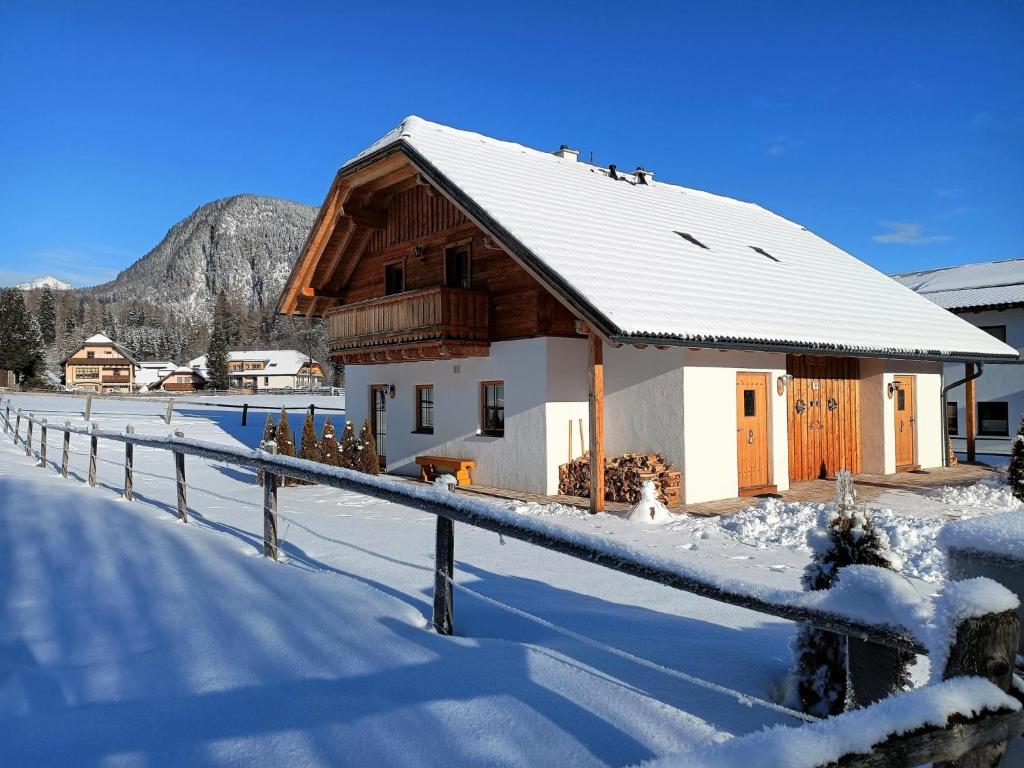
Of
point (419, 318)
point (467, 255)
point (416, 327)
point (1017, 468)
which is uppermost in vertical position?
point (467, 255)

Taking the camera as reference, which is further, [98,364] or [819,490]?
[98,364]

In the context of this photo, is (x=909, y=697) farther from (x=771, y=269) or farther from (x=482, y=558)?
(x=771, y=269)

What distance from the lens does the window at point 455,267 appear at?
51.3 feet

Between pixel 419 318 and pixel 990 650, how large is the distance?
1345 cm

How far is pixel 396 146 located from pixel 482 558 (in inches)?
399

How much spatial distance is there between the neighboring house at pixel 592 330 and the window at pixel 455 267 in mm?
46

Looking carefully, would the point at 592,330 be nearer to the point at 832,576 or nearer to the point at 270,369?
the point at 832,576

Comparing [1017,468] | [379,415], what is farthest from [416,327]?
[1017,468]

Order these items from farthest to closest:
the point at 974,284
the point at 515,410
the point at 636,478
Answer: the point at 974,284 < the point at 515,410 < the point at 636,478

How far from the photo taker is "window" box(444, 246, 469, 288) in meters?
15.6

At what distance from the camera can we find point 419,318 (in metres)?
14.7

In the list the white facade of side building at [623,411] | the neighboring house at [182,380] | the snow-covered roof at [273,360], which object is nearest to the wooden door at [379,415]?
the white facade of side building at [623,411]

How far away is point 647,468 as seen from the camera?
476 inches

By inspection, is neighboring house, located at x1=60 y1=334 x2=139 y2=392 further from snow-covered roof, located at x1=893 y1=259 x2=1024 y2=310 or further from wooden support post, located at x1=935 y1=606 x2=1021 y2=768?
wooden support post, located at x1=935 y1=606 x2=1021 y2=768
